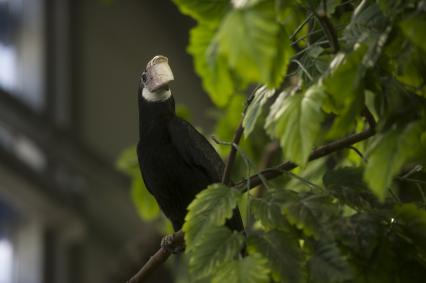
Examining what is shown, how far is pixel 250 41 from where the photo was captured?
2.39 feet

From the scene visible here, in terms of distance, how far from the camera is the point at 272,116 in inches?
34.8

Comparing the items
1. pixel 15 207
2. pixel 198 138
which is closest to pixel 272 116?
pixel 198 138

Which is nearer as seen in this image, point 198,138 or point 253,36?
point 253,36

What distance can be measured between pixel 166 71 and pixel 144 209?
48 centimetres

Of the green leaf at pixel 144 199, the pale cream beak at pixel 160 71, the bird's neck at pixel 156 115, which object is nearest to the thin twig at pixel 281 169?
the pale cream beak at pixel 160 71

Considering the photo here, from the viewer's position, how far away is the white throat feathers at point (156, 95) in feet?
4.81

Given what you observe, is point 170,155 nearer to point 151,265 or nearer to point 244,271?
point 151,265

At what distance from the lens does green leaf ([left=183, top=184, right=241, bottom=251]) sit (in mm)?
869

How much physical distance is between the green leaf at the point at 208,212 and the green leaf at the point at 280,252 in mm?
39

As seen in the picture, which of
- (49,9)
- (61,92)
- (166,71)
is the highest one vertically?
(49,9)

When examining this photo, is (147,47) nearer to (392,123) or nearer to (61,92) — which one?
(61,92)

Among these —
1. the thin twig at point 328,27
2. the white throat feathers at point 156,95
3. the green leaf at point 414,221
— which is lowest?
the green leaf at point 414,221

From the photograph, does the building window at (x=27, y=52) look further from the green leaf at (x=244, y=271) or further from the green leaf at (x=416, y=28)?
the green leaf at (x=416, y=28)

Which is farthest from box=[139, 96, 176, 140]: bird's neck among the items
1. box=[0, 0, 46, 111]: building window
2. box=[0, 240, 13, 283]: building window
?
box=[0, 0, 46, 111]: building window
